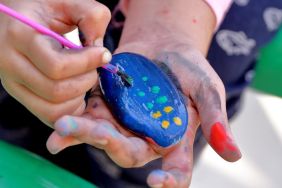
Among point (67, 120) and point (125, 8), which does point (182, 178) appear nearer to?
point (67, 120)

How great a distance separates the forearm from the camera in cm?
93

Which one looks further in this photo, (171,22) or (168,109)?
(171,22)

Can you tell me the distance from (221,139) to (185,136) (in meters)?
0.07

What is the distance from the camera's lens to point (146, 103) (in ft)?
2.41

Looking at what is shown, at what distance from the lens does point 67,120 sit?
2.06 feet

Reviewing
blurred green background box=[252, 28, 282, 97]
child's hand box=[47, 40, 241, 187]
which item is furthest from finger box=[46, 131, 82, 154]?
blurred green background box=[252, 28, 282, 97]

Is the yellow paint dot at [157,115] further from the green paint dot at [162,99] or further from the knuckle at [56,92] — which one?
the knuckle at [56,92]

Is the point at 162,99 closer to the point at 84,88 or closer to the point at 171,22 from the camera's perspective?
the point at 84,88

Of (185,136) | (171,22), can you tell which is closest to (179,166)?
(185,136)

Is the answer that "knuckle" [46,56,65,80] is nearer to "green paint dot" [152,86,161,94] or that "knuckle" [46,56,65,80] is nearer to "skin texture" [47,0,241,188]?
"skin texture" [47,0,241,188]

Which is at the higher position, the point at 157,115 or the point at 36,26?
the point at 36,26

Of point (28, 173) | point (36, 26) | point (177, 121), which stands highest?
point (36, 26)

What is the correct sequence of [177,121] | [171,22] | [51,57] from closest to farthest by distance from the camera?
1. [51,57]
2. [177,121]
3. [171,22]

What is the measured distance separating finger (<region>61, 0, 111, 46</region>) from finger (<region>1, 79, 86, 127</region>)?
80 mm
